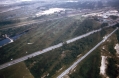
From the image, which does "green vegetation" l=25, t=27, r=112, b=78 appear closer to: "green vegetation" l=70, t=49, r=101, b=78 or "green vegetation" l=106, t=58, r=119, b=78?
"green vegetation" l=70, t=49, r=101, b=78

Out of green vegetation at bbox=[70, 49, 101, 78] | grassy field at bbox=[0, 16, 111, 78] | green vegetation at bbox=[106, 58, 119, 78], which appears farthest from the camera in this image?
grassy field at bbox=[0, 16, 111, 78]

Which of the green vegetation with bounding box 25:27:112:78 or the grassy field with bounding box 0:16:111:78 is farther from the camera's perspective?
the grassy field with bounding box 0:16:111:78

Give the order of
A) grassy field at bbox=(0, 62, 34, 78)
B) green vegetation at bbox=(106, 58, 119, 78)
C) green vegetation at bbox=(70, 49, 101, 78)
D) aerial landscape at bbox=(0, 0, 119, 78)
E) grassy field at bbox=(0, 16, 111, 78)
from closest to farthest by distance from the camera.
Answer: green vegetation at bbox=(106, 58, 119, 78) < green vegetation at bbox=(70, 49, 101, 78) < grassy field at bbox=(0, 62, 34, 78) < aerial landscape at bbox=(0, 0, 119, 78) < grassy field at bbox=(0, 16, 111, 78)

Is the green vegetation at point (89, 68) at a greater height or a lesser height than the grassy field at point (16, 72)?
greater

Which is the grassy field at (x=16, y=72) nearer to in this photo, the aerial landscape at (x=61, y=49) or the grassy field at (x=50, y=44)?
the aerial landscape at (x=61, y=49)

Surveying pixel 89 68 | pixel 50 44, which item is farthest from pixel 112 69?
pixel 50 44

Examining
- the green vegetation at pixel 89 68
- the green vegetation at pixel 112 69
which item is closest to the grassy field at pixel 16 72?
the green vegetation at pixel 89 68

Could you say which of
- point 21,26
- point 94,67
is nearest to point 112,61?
point 94,67

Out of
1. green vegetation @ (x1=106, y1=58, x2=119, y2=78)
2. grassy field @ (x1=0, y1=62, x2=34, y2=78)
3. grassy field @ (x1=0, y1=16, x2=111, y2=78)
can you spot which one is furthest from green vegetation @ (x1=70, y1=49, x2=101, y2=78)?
grassy field @ (x1=0, y1=62, x2=34, y2=78)

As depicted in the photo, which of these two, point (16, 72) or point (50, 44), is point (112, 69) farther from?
point (16, 72)

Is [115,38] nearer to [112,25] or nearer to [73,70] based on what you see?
[112,25]

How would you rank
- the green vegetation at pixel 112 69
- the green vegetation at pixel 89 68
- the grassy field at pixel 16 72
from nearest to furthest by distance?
the green vegetation at pixel 112 69 < the green vegetation at pixel 89 68 < the grassy field at pixel 16 72
